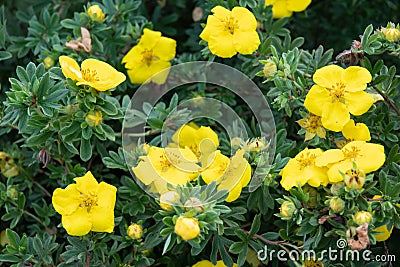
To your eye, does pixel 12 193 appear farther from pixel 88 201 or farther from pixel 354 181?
pixel 354 181

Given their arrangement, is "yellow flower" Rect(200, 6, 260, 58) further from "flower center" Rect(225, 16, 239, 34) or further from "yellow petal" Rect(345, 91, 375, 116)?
"yellow petal" Rect(345, 91, 375, 116)

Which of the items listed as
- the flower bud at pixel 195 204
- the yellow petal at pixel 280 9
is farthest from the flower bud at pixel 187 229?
the yellow petal at pixel 280 9

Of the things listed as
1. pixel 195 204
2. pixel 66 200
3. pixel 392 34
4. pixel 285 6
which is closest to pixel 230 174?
pixel 195 204

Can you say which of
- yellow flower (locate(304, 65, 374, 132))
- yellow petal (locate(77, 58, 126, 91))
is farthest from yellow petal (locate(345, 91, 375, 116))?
yellow petal (locate(77, 58, 126, 91))

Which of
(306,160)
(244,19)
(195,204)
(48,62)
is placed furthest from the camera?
(48,62)

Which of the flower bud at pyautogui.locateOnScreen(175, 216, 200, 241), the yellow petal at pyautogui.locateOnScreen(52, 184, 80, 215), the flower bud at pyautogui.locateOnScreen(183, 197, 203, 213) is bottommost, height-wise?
the yellow petal at pyautogui.locateOnScreen(52, 184, 80, 215)
